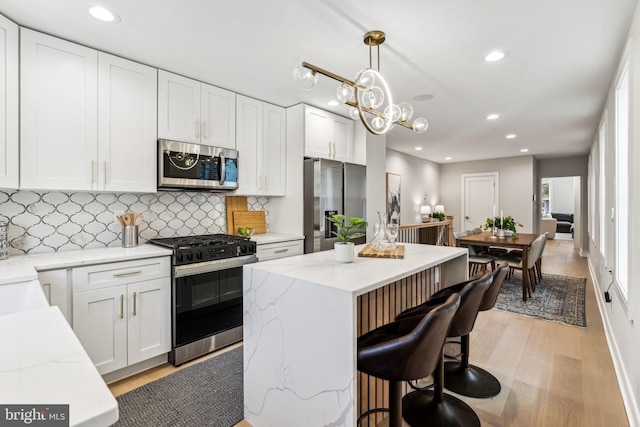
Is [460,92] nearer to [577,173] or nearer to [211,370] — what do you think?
[211,370]

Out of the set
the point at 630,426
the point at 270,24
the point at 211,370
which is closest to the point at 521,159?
the point at 630,426

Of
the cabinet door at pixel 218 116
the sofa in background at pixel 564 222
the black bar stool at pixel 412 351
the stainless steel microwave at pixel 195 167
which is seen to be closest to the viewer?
the black bar stool at pixel 412 351

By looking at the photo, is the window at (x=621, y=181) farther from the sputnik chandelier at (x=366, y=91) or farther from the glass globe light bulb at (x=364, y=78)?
the glass globe light bulb at (x=364, y=78)

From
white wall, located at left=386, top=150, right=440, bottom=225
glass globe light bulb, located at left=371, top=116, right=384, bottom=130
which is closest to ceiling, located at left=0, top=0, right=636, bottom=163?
glass globe light bulb, located at left=371, top=116, right=384, bottom=130

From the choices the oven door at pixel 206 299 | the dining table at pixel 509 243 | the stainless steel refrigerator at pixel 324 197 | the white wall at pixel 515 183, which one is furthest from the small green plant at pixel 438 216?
the oven door at pixel 206 299

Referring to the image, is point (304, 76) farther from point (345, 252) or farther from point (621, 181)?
point (621, 181)

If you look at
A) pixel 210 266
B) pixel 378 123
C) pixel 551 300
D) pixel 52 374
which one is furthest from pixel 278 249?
pixel 551 300

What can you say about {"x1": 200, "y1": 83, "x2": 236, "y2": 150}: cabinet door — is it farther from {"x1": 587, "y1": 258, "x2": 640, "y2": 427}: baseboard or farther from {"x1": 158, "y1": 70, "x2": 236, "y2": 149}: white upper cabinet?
{"x1": 587, "y1": 258, "x2": 640, "y2": 427}: baseboard

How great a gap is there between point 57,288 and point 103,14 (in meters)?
1.72

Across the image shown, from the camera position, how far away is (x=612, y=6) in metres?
1.92

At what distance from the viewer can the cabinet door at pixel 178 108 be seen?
2758 millimetres

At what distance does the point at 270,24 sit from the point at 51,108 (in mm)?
1617

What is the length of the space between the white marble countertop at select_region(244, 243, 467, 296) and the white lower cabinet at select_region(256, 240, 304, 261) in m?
1.21

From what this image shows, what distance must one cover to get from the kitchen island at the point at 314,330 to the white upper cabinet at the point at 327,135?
1966 millimetres
